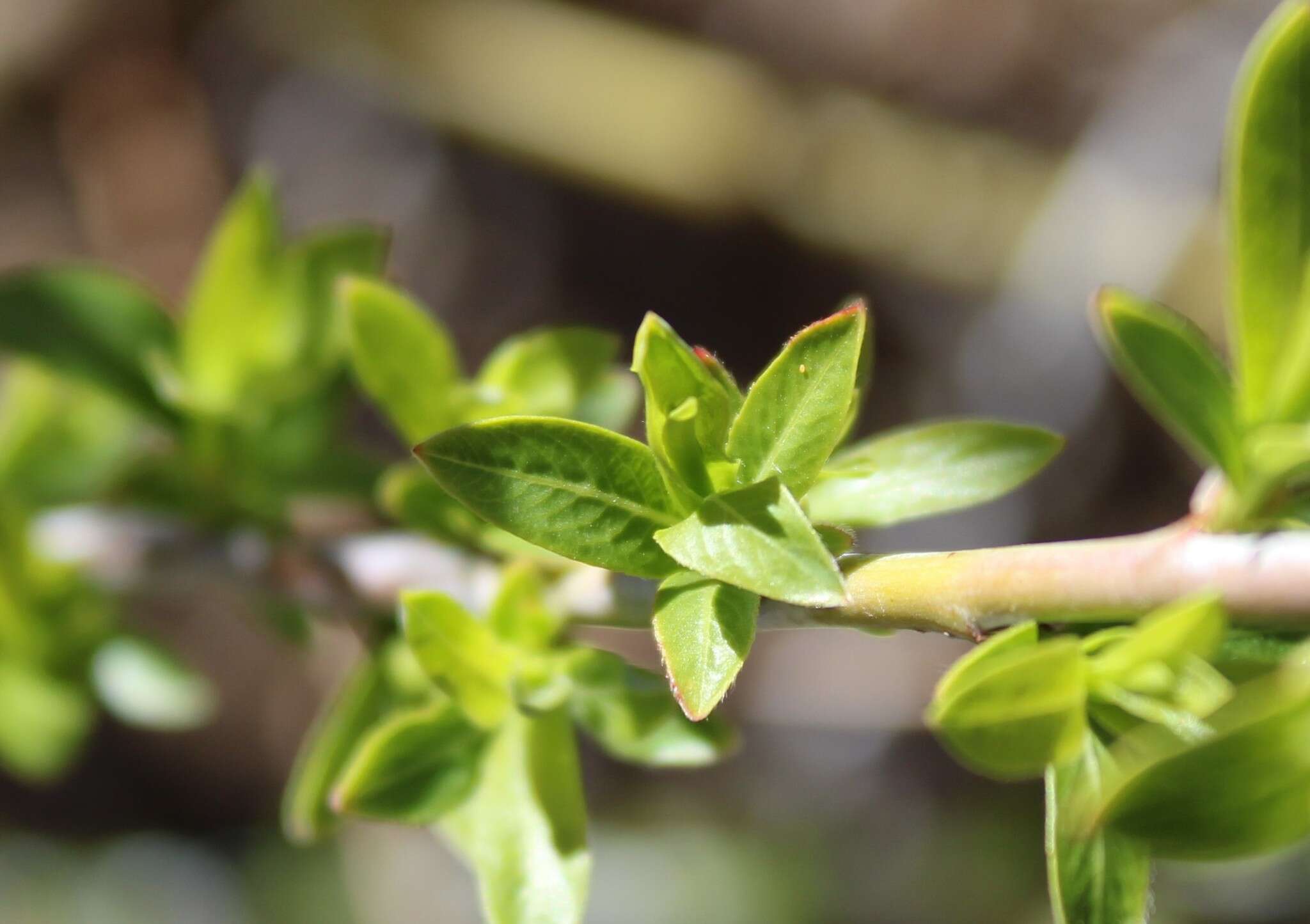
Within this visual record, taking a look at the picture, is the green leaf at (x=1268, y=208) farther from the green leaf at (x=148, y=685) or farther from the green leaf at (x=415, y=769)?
the green leaf at (x=148, y=685)

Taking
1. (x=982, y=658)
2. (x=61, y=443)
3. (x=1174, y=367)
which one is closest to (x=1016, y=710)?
(x=982, y=658)

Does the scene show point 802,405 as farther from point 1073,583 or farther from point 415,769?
point 415,769

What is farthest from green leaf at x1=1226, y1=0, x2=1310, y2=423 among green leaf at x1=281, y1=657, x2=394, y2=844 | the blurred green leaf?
the blurred green leaf

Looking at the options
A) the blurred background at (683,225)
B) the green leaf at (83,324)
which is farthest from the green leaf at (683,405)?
the blurred background at (683,225)

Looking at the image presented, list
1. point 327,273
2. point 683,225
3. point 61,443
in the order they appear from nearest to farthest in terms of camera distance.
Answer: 1. point 327,273
2. point 61,443
3. point 683,225

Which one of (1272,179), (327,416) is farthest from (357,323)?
(1272,179)
